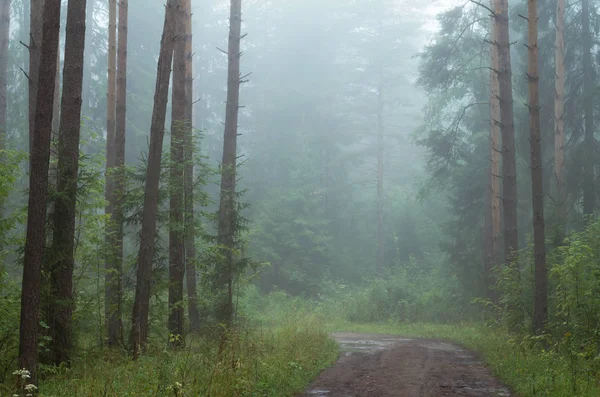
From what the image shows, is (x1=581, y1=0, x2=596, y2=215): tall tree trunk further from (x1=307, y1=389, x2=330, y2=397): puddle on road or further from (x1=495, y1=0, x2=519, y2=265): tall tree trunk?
(x1=307, y1=389, x2=330, y2=397): puddle on road

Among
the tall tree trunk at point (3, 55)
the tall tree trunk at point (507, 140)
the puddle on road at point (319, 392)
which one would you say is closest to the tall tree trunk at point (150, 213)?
the puddle on road at point (319, 392)

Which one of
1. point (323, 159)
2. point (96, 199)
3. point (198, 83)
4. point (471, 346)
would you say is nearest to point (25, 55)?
point (198, 83)

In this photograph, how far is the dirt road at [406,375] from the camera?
30.4ft

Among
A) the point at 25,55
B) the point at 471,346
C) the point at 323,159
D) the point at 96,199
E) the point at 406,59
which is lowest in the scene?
the point at 471,346

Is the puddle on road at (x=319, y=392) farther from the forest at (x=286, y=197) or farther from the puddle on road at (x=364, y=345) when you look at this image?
the puddle on road at (x=364, y=345)

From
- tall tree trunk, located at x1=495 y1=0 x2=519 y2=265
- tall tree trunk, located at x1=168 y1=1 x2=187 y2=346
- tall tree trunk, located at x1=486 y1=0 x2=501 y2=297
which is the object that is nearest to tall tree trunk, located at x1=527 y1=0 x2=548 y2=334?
tall tree trunk, located at x1=495 y1=0 x2=519 y2=265

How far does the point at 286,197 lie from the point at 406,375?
82.6 ft

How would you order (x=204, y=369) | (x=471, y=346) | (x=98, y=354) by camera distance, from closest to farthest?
(x=204, y=369), (x=98, y=354), (x=471, y=346)

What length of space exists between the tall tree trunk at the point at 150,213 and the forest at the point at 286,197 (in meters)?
0.04

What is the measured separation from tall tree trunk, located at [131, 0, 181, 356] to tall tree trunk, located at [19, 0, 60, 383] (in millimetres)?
4091

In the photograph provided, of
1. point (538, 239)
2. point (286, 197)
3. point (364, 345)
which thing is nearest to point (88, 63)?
point (286, 197)

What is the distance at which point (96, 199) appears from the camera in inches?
509

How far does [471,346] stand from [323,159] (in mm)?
26231

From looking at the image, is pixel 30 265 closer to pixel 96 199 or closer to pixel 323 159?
pixel 96 199
